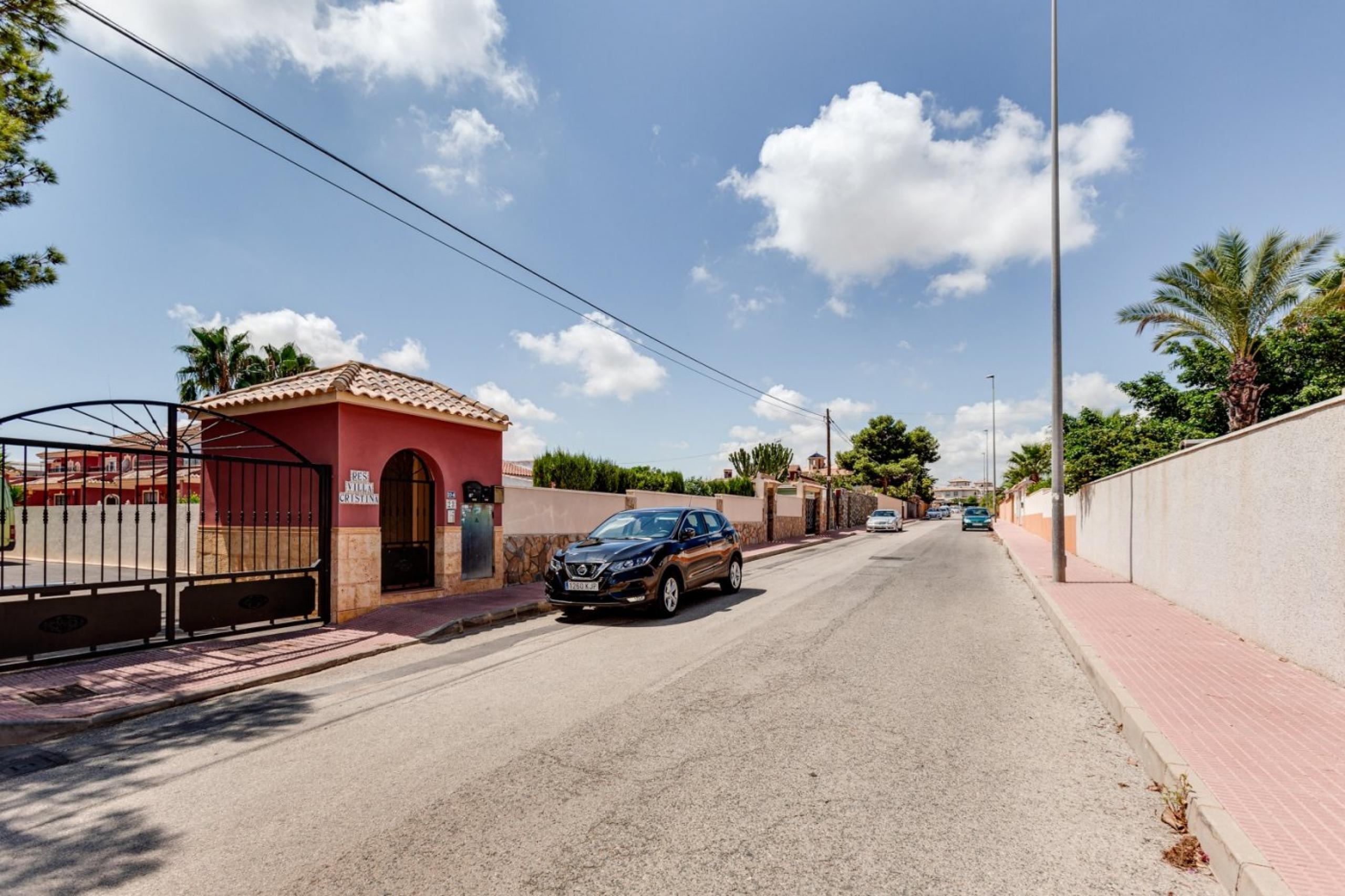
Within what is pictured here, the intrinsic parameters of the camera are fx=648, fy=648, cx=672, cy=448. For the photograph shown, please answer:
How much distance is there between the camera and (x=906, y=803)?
11.8ft

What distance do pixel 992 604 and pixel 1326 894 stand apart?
8.84m

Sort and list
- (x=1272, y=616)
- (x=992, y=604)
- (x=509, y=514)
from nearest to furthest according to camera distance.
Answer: (x=1272, y=616)
(x=992, y=604)
(x=509, y=514)

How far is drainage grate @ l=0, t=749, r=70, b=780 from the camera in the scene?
435 centimetres

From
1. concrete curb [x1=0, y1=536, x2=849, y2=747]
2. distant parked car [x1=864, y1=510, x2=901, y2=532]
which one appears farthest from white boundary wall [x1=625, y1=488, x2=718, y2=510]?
distant parked car [x1=864, y1=510, x2=901, y2=532]

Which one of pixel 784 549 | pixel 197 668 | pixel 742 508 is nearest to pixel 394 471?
pixel 197 668

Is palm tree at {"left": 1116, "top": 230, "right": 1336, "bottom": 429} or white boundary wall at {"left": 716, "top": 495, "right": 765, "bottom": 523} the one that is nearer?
palm tree at {"left": 1116, "top": 230, "right": 1336, "bottom": 429}

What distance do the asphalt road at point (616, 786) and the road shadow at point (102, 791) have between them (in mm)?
21

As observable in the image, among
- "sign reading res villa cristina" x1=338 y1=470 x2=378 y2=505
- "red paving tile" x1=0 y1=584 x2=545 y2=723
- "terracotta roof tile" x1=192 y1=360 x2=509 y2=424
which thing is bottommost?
"red paving tile" x1=0 y1=584 x2=545 y2=723

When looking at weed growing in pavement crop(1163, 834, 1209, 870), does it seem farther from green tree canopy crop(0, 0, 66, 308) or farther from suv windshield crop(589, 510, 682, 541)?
green tree canopy crop(0, 0, 66, 308)

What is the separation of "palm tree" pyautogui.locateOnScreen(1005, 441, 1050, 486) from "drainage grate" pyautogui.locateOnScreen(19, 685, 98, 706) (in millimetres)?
45339

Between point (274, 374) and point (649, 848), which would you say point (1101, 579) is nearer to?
point (649, 848)

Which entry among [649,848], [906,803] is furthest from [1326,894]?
[649,848]

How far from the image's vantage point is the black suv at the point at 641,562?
9.27m

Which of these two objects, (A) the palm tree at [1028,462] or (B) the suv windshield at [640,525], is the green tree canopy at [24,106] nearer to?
(B) the suv windshield at [640,525]
